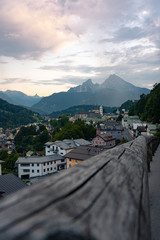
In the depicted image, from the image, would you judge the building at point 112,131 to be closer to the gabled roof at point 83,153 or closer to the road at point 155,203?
the gabled roof at point 83,153

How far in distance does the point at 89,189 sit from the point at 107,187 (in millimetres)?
97

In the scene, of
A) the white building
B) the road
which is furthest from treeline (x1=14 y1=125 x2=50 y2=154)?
the road

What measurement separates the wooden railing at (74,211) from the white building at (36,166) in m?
27.0

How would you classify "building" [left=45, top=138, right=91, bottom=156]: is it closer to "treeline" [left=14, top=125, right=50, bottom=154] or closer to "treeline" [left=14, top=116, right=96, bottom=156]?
"treeline" [left=14, top=116, right=96, bottom=156]

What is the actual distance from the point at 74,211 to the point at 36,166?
27736mm

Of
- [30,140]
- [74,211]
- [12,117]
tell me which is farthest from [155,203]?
[12,117]

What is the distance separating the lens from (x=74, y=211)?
0.54m

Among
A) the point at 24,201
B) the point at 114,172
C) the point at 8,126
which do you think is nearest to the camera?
the point at 24,201

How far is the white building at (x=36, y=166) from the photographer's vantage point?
26.8 m

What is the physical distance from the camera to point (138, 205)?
2.41ft

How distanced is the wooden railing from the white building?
27016 mm

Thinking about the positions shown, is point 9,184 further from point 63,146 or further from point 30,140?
point 30,140

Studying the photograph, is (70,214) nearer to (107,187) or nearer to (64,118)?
(107,187)

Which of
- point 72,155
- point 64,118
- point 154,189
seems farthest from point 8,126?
point 154,189
